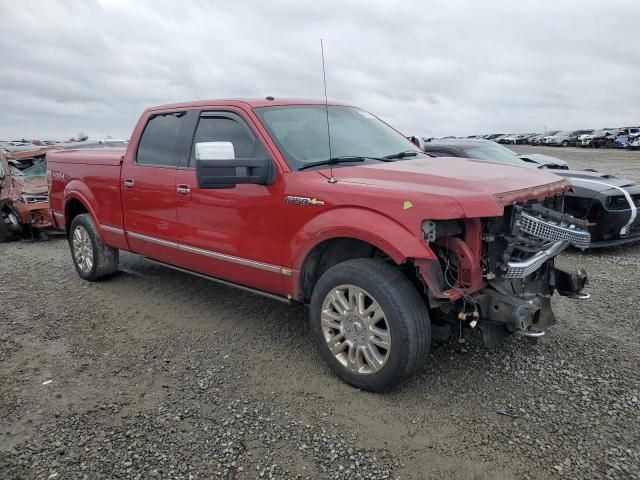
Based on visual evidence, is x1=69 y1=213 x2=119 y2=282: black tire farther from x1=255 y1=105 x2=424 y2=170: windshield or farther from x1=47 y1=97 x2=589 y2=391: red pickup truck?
x1=255 y1=105 x2=424 y2=170: windshield

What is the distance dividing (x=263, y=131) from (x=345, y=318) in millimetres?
1564

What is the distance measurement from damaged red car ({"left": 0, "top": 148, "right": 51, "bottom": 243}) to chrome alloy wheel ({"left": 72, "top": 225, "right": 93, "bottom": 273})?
2.86 m

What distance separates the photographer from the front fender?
301 centimetres

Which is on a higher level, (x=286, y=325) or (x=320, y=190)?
(x=320, y=190)

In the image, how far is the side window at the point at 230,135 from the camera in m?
3.99

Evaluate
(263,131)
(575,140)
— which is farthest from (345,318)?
(575,140)

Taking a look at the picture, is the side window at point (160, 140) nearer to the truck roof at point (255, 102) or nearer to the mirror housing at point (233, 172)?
the truck roof at point (255, 102)

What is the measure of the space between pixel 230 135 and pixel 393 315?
2.08m

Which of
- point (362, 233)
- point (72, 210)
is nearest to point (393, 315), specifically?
point (362, 233)

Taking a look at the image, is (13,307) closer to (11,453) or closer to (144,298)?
(144,298)

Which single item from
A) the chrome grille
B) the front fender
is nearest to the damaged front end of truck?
the chrome grille

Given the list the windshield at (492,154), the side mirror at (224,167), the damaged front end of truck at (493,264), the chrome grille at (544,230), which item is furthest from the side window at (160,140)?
the windshield at (492,154)

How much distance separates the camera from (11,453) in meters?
2.88

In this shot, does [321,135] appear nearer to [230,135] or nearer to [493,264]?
[230,135]
